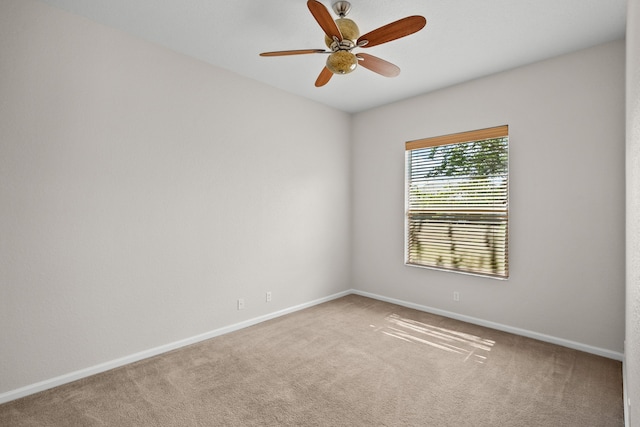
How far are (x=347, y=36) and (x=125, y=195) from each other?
2.20 m

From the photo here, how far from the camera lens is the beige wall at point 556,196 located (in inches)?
110

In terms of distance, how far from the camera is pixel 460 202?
3781 millimetres

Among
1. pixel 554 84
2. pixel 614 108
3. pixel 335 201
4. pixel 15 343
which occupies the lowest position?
pixel 15 343

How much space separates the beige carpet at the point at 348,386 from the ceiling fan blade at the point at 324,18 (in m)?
2.51

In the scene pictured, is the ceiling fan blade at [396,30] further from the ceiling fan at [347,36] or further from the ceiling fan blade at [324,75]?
the ceiling fan blade at [324,75]

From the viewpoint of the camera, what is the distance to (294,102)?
409 centimetres

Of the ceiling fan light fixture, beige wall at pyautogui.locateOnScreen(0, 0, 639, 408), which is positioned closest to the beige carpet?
beige wall at pyautogui.locateOnScreen(0, 0, 639, 408)

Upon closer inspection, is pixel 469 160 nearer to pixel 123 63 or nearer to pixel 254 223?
pixel 254 223

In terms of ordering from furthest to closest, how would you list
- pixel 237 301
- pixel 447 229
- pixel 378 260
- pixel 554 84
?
pixel 378 260 → pixel 447 229 → pixel 237 301 → pixel 554 84

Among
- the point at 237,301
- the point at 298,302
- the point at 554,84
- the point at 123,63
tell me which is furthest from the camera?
the point at 298,302

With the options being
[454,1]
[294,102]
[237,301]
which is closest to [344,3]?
[454,1]

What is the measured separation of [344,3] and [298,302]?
3.30 metres

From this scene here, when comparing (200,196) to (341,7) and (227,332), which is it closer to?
(227,332)

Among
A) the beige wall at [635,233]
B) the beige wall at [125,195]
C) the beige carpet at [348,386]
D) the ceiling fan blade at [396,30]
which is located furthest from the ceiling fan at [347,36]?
the beige carpet at [348,386]
